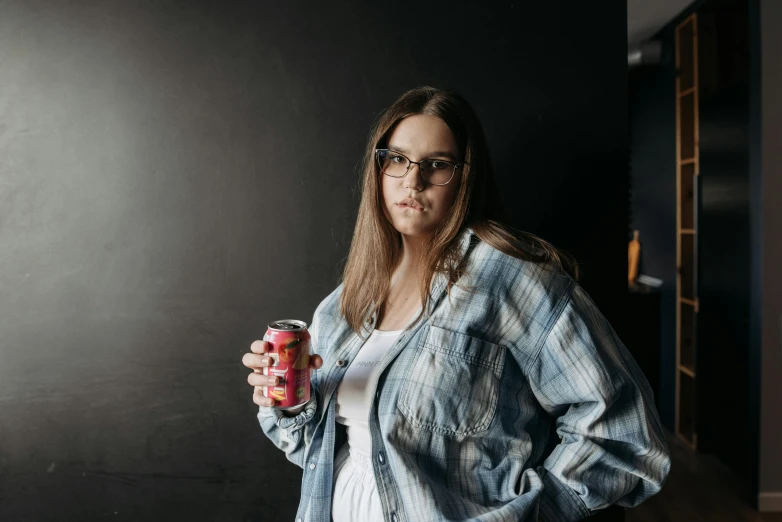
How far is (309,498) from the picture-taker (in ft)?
4.35

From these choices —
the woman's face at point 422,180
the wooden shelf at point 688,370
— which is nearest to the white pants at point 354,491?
the woman's face at point 422,180

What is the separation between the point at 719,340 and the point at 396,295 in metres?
2.76

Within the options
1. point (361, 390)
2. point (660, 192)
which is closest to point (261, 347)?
point (361, 390)

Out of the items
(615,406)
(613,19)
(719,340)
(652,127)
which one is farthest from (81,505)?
(652,127)

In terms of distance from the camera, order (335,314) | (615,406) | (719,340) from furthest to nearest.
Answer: (719,340) → (335,314) → (615,406)

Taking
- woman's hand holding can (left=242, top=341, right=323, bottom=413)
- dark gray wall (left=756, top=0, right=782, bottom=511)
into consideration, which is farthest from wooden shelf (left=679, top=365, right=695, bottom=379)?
woman's hand holding can (left=242, top=341, right=323, bottom=413)

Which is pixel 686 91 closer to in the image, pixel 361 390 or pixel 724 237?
pixel 724 237

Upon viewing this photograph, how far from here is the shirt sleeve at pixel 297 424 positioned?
132 centimetres

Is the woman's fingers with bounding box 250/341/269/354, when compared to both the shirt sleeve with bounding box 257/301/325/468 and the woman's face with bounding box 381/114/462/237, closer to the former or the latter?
the shirt sleeve with bounding box 257/301/325/468

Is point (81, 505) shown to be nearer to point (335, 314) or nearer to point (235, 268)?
point (235, 268)

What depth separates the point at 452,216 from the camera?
1.29m

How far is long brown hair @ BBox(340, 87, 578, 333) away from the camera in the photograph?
1.26 metres

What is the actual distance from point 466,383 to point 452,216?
0.35 meters

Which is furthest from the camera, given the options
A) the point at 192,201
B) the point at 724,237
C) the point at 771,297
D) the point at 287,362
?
the point at 724,237
